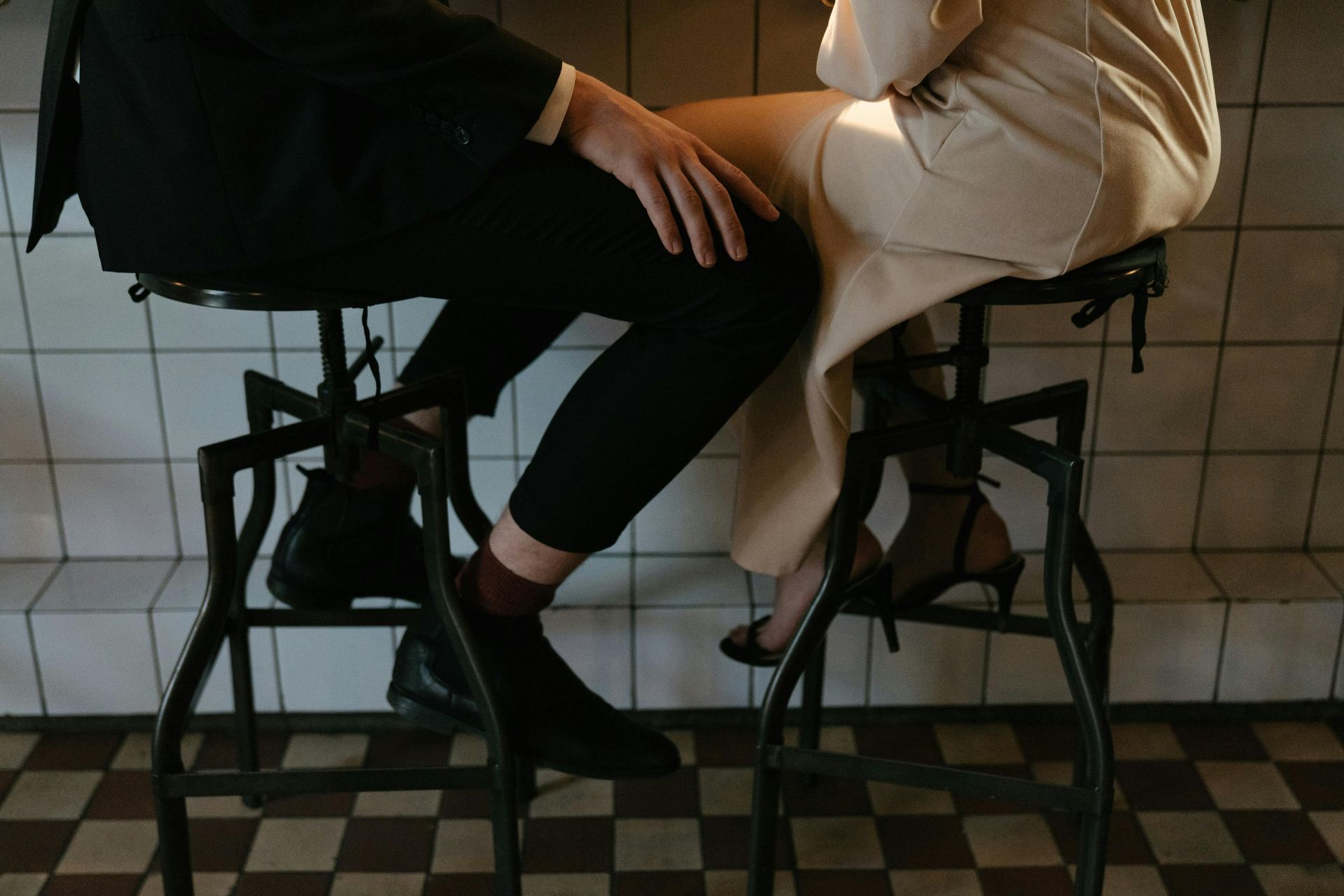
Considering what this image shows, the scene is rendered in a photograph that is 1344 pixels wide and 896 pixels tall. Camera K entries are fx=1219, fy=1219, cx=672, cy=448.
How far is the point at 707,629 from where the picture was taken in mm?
1585

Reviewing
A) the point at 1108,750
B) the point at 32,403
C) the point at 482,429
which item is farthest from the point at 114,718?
the point at 1108,750

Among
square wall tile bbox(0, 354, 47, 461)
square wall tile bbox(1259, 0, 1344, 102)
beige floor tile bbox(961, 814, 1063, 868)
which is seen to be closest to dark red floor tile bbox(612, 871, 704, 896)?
beige floor tile bbox(961, 814, 1063, 868)

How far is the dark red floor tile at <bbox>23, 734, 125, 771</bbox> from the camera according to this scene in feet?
5.08

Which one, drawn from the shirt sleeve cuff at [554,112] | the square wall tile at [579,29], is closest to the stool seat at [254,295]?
the shirt sleeve cuff at [554,112]

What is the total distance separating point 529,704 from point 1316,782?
1.04 meters

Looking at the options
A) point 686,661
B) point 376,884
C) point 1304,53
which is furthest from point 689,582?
point 1304,53

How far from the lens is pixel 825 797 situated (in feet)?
4.89

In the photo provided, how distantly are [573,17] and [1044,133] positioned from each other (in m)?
0.72

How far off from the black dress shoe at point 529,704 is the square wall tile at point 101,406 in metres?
0.72

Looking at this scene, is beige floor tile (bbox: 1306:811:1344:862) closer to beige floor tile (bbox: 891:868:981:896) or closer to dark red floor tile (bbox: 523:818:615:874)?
beige floor tile (bbox: 891:868:981:896)

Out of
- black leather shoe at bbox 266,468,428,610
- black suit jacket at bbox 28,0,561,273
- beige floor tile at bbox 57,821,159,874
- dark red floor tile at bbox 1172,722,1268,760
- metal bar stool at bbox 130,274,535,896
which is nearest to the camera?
black suit jacket at bbox 28,0,561,273

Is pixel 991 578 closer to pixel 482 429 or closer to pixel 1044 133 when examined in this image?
pixel 1044 133

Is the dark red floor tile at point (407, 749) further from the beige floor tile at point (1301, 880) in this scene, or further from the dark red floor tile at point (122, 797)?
the beige floor tile at point (1301, 880)

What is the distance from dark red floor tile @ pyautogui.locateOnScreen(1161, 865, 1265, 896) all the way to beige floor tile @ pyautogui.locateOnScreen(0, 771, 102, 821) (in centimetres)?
127
